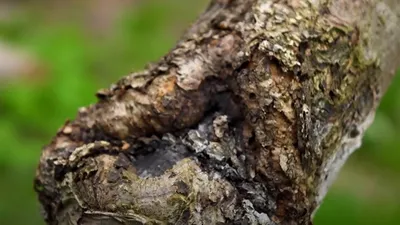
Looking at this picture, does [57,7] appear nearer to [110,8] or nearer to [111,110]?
[110,8]

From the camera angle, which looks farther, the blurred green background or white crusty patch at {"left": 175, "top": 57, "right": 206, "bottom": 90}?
the blurred green background

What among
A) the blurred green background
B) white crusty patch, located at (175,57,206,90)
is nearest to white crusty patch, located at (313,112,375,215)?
white crusty patch, located at (175,57,206,90)

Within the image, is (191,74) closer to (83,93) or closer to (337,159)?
(337,159)

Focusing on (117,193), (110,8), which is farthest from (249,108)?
(110,8)

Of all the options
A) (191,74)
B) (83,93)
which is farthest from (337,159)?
(83,93)

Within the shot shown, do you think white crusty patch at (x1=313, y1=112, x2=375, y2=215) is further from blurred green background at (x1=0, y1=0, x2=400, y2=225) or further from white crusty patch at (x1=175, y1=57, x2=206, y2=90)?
blurred green background at (x1=0, y1=0, x2=400, y2=225)

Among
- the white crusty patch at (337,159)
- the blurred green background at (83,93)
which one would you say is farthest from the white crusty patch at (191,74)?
the blurred green background at (83,93)
